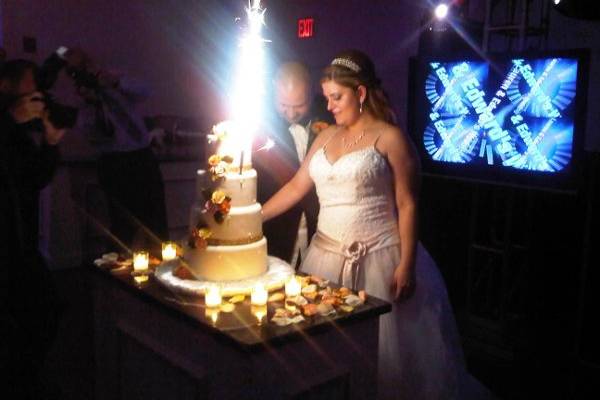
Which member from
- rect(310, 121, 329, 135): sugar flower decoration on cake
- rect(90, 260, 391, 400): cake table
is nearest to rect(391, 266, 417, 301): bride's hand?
rect(90, 260, 391, 400): cake table

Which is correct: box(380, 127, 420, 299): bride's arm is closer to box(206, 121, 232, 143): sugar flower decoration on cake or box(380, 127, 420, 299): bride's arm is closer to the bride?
the bride

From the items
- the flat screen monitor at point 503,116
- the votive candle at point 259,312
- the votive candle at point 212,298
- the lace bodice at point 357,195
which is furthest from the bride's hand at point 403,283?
the flat screen monitor at point 503,116

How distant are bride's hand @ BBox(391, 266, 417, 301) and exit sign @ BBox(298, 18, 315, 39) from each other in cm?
527

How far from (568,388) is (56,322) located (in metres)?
3.14

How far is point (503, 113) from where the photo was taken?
459 centimetres

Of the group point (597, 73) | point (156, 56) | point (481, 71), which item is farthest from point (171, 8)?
point (597, 73)

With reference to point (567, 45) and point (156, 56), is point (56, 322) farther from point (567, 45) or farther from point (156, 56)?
point (156, 56)

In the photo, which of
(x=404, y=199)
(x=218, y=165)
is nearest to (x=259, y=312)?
(x=218, y=165)

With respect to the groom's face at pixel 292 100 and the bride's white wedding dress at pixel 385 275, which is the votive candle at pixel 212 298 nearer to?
the bride's white wedding dress at pixel 385 275

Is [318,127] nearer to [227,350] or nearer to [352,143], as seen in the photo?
[352,143]

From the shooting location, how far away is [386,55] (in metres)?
6.64

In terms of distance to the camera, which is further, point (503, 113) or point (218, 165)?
point (503, 113)

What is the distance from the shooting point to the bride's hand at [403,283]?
2945 mm

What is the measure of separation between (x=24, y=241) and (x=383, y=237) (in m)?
1.66
